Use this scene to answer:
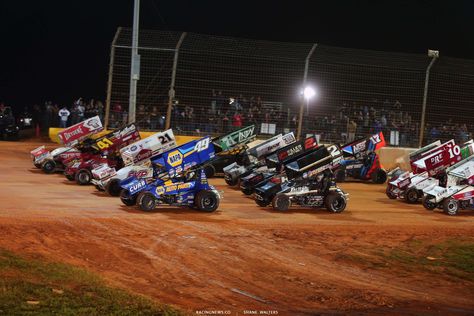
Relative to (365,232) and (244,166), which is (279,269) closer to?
(365,232)

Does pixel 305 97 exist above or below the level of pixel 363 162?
above

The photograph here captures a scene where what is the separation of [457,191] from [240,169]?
6291 mm

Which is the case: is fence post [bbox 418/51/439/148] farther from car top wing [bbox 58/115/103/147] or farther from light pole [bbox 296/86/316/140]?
car top wing [bbox 58/115/103/147]

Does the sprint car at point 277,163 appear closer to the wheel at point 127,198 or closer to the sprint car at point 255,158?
the sprint car at point 255,158

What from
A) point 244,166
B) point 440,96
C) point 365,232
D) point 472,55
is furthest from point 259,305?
point 472,55

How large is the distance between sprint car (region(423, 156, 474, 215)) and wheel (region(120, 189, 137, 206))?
24.7 feet

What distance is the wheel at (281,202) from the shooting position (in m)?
17.0

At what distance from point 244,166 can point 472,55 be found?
2926cm

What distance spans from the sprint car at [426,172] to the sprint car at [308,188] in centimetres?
304

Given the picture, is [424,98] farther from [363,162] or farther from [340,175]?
[340,175]

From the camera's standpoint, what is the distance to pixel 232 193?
19.9 m

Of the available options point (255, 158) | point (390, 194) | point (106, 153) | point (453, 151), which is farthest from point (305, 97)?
point (106, 153)

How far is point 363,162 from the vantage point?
24031 mm

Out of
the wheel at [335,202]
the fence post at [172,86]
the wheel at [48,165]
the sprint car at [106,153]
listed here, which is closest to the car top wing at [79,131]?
the sprint car at [106,153]
